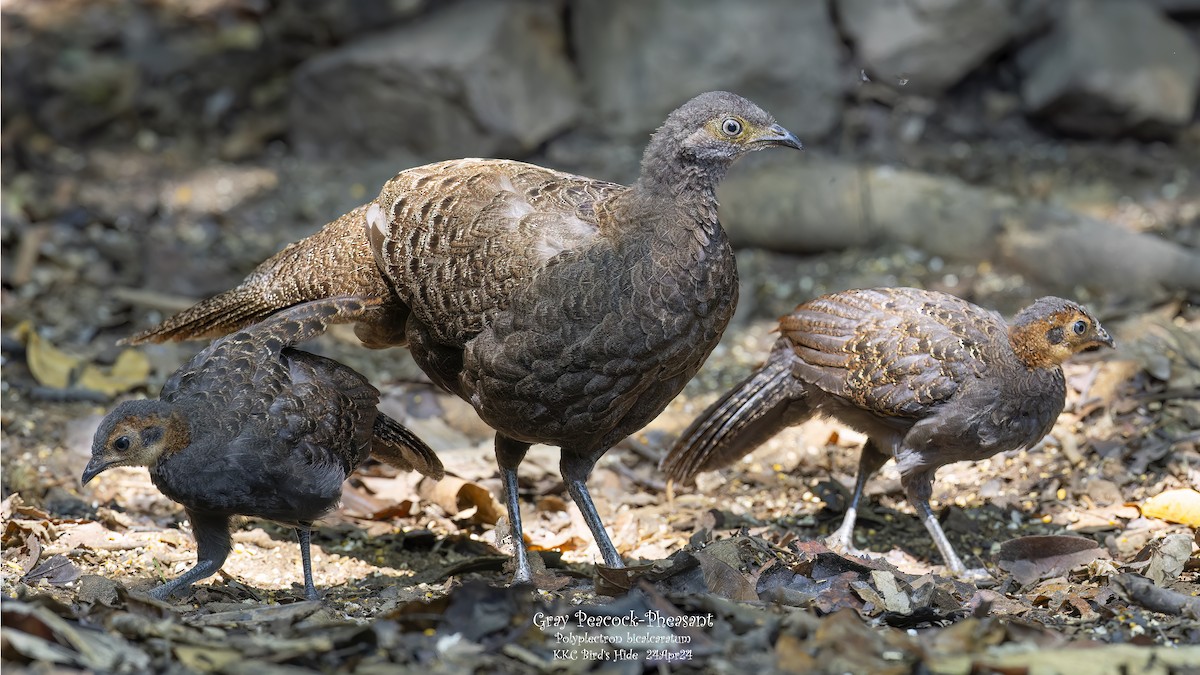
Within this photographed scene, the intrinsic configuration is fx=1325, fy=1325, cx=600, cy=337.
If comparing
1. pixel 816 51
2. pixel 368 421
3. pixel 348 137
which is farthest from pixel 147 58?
pixel 368 421

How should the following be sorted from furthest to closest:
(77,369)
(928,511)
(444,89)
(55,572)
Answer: (444,89), (77,369), (928,511), (55,572)

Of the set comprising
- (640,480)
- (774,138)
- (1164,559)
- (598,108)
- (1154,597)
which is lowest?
(1154,597)

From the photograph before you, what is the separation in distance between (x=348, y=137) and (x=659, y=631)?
6.43 m

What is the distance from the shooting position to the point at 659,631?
3.82 metres

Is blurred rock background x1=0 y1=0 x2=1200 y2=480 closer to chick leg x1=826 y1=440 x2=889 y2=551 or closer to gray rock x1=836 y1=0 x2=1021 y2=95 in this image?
gray rock x1=836 y1=0 x2=1021 y2=95

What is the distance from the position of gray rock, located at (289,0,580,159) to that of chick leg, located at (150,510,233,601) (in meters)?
4.76

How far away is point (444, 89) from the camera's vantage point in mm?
9117

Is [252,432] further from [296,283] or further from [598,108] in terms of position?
[598,108]

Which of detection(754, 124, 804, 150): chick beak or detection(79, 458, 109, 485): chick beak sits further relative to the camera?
detection(754, 124, 804, 150): chick beak

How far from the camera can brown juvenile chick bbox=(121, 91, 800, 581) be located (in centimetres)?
454

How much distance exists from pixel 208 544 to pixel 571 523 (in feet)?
5.71

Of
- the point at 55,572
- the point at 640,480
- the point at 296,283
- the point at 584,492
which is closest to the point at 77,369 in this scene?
the point at 296,283

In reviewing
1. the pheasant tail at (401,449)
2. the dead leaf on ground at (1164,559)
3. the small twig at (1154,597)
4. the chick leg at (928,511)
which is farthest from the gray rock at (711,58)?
the small twig at (1154,597)

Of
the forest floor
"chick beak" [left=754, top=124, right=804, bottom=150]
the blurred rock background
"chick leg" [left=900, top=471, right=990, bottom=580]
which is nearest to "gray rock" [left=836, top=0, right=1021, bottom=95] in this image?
the blurred rock background
